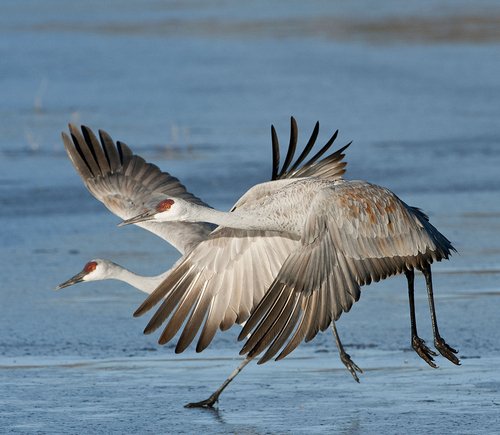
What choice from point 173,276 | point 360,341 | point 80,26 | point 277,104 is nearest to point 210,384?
point 173,276

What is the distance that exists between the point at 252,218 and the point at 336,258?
0.58m

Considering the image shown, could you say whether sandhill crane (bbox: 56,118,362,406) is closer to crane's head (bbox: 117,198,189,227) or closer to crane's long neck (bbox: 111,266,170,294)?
crane's long neck (bbox: 111,266,170,294)

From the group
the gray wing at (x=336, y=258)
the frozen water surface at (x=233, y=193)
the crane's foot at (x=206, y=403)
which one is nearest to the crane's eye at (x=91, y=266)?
the frozen water surface at (x=233, y=193)

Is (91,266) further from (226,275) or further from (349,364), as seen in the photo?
(349,364)

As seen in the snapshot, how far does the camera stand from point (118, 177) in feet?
23.0

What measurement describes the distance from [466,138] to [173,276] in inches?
281

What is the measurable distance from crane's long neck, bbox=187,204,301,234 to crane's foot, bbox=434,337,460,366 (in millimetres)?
991

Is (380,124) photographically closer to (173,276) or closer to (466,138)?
(466,138)

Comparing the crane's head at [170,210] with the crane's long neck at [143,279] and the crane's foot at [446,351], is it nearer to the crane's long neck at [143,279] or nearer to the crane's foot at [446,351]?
the crane's long neck at [143,279]

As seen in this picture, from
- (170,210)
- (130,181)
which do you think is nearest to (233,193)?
(130,181)

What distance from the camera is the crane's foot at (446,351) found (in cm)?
505

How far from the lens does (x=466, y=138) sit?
11.7 m

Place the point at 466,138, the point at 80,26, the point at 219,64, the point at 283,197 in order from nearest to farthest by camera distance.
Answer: the point at 283,197 → the point at 466,138 → the point at 219,64 → the point at 80,26

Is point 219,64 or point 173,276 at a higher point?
point 219,64
